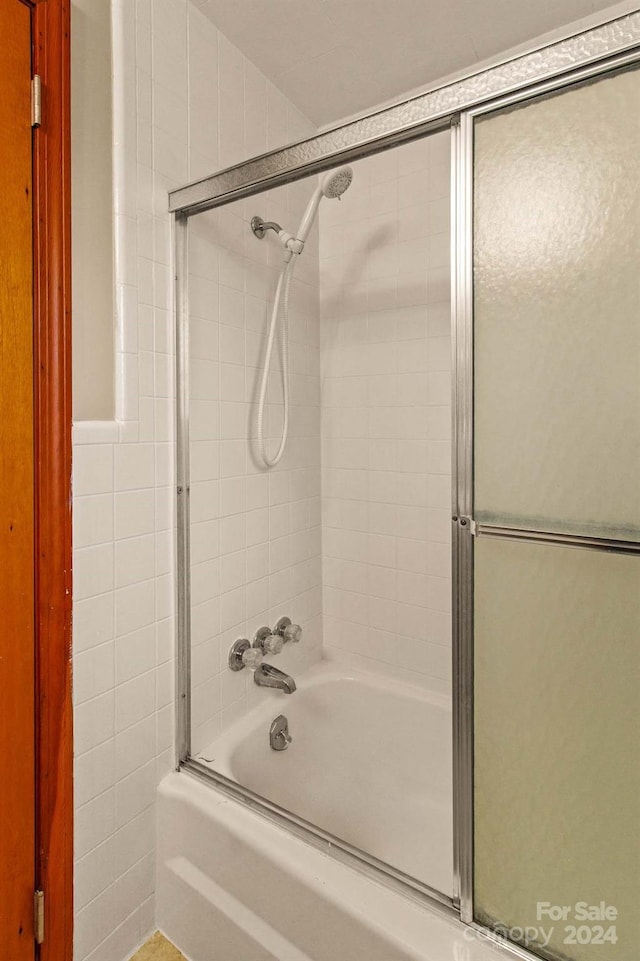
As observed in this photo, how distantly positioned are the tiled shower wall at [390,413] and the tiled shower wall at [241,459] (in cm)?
11

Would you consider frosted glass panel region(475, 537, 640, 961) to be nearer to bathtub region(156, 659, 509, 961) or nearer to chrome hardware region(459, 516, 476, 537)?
chrome hardware region(459, 516, 476, 537)

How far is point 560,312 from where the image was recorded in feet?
2.63

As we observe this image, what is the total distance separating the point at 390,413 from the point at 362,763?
1179 mm

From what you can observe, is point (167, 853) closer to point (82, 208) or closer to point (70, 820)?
point (70, 820)

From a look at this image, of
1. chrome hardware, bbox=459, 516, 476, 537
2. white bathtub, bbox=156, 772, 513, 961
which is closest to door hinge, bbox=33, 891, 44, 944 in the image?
white bathtub, bbox=156, 772, 513, 961

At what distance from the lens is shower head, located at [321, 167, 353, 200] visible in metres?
1.40

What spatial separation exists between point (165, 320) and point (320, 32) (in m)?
0.95

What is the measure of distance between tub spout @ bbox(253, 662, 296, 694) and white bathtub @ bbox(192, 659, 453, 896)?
0.13 metres

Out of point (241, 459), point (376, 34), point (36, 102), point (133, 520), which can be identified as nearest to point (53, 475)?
point (133, 520)

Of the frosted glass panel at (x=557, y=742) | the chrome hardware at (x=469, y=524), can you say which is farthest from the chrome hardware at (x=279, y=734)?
the chrome hardware at (x=469, y=524)

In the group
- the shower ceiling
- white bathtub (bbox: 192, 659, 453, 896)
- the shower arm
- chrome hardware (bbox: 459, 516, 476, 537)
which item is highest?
the shower ceiling

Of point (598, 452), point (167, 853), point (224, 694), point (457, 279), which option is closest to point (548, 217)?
point (457, 279)

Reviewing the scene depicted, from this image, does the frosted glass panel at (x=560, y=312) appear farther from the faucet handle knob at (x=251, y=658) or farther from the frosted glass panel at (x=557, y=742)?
the faucet handle knob at (x=251, y=658)

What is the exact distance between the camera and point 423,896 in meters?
0.97
